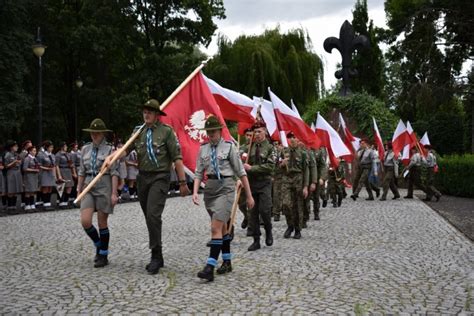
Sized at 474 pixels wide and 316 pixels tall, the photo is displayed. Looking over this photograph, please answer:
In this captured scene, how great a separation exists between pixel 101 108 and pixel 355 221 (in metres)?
24.3

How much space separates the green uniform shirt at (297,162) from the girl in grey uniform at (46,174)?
8.39m

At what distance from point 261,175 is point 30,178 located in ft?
29.9

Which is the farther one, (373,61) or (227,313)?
(373,61)

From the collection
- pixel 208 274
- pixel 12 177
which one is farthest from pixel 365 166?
pixel 208 274

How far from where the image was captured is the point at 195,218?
1418 centimetres

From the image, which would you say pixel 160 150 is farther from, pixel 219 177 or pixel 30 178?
pixel 30 178

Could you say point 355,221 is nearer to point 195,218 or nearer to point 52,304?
point 195,218

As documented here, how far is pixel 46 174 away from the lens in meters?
17.2

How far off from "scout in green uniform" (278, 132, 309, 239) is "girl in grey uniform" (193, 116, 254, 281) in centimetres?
305

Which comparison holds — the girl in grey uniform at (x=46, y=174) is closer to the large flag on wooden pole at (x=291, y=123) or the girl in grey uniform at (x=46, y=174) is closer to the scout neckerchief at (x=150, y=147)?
the large flag on wooden pole at (x=291, y=123)

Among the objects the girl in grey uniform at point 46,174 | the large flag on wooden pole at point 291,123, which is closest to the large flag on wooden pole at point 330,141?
the large flag on wooden pole at point 291,123

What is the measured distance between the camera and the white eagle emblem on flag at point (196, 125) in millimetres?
8773

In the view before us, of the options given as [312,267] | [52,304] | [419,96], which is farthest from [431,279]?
[419,96]

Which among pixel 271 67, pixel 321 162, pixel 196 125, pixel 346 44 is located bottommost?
pixel 321 162
